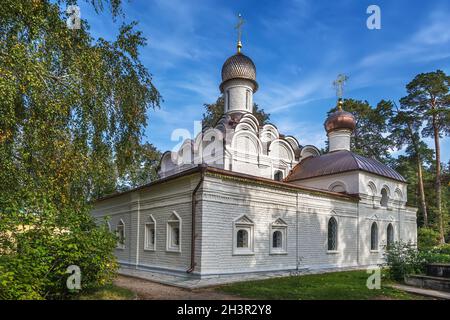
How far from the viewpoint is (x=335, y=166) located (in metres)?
17.8

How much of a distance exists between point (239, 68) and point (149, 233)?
1076 centimetres

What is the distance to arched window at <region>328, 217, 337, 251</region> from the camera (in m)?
15.6

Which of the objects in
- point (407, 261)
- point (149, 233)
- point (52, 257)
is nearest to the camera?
point (52, 257)

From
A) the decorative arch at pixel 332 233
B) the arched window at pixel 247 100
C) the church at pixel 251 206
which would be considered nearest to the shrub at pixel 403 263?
the church at pixel 251 206

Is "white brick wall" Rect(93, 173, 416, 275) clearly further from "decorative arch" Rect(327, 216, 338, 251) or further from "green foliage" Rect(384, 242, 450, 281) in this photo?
"green foliage" Rect(384, 242, 450, 281)

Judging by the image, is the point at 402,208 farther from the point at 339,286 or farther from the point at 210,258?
the point at 210,258

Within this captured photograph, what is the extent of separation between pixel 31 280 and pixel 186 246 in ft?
20.9

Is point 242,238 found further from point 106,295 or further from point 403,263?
point 106,295

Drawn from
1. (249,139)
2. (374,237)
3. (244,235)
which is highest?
(249,139)

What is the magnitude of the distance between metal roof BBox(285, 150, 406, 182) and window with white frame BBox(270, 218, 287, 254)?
17.3 ft

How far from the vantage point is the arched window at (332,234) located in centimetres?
1562

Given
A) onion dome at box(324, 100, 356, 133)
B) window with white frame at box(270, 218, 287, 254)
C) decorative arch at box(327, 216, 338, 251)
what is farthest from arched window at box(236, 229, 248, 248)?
onion dome at box(324, 100, 356, 133)

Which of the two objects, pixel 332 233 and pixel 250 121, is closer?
pixel 332 233

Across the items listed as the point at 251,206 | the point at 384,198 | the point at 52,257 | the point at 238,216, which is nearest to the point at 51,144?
the point at 52,257
